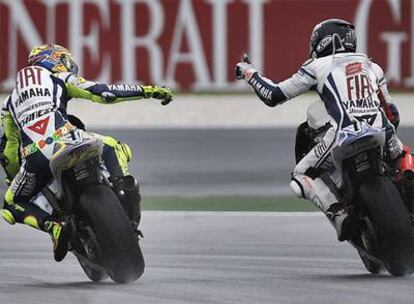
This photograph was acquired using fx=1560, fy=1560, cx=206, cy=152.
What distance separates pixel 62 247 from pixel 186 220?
3155 millimetres

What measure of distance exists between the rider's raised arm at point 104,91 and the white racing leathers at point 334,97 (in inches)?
28.2

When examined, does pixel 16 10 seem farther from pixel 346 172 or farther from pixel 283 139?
pixel 346 172

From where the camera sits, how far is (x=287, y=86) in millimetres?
9320

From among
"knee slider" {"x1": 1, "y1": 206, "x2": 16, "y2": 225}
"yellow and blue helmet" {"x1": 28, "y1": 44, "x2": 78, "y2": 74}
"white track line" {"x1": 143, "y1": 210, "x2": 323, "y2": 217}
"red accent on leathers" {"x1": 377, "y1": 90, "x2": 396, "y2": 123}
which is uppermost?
"yellow and blue helmet" {"x1": 28, "y1": 44, "x2": 78, "y2": 74}

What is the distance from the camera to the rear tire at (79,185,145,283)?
8438 millimetres

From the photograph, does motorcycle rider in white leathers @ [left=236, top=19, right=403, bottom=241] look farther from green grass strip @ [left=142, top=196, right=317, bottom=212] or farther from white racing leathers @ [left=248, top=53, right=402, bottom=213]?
green grass strip @ [left=142, top=196, right=317, bottom=212]

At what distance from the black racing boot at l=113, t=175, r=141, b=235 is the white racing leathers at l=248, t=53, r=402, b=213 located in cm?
100

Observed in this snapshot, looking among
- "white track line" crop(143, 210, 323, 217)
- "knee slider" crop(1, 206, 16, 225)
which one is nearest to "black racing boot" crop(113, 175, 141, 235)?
"knee slider" crop(1, 206, 16, 225)

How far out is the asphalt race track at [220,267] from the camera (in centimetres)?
817

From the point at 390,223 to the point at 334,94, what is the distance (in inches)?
37.7

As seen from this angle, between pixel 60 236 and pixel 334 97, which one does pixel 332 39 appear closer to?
pixel 334 97

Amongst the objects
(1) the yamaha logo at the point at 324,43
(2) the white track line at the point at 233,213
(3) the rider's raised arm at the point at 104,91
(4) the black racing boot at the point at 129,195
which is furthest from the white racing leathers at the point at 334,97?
(2) the white track line at the point at 233,213

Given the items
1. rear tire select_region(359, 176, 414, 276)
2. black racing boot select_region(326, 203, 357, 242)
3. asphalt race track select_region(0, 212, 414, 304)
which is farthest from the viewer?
black racing boot select_region(326, 203, 357, 242)

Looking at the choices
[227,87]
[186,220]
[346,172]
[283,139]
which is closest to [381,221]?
[346,172]
